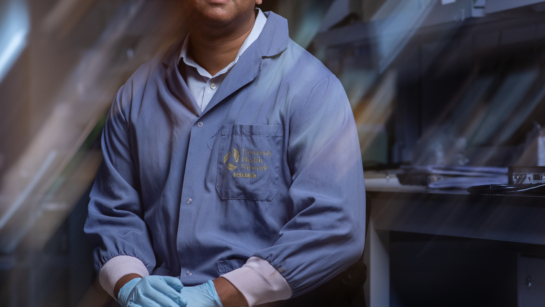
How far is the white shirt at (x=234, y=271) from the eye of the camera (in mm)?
957

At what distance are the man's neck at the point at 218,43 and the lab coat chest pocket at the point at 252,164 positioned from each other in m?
0.21

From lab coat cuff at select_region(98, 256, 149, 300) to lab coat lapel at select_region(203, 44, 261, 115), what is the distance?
378 millimetres

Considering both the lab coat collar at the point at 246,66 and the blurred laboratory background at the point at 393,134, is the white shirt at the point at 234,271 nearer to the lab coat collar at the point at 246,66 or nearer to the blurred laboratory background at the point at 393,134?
the lab coat collar at the point at 246,66

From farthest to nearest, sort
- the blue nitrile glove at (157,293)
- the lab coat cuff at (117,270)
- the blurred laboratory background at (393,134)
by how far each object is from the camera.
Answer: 1. the blurred laboratory background at (393,134)
2. the lab coat cuff at (117,270)
3. the blue nitrile glove at (157,293)

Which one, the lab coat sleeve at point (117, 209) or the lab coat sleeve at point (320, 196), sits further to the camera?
the lab coat sleeve at point (117, 209)

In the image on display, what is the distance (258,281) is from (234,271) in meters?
0.05

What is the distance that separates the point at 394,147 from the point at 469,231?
1342 mm

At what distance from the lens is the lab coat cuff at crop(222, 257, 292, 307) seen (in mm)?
955

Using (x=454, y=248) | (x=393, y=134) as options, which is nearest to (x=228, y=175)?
(x=454, y=248)

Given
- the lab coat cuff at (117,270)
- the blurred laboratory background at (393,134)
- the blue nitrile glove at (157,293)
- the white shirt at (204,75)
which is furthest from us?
the blurred laboratory background at (393,134)

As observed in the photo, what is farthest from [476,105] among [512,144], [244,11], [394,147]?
[244,11]

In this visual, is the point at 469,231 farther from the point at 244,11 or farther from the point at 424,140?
the point at 424,140

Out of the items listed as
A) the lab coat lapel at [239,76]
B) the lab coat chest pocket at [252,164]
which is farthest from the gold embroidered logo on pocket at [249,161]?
the lab coat lapel at [239,76]

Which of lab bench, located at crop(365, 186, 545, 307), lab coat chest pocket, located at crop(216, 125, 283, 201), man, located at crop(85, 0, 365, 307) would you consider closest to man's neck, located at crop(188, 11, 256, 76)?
man, located at crop(85, 0, 365, 307)
